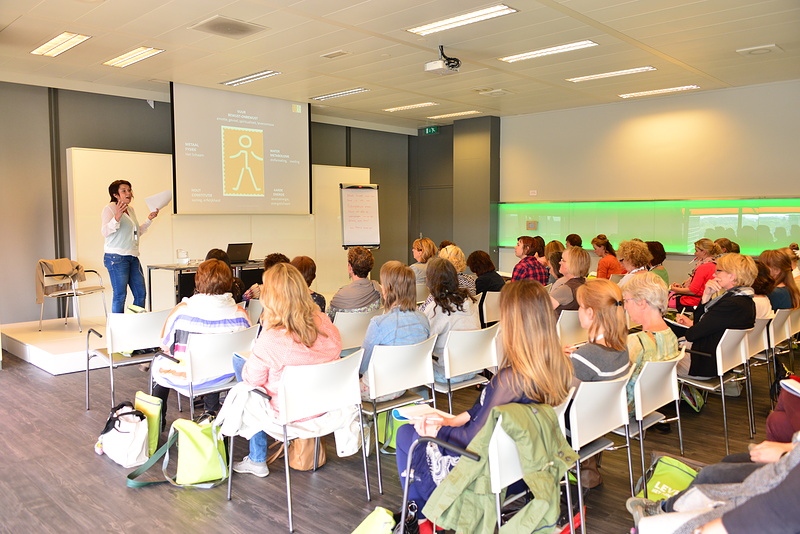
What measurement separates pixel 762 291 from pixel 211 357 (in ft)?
14.3

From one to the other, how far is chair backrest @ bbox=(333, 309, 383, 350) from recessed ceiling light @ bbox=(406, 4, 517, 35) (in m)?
3.13

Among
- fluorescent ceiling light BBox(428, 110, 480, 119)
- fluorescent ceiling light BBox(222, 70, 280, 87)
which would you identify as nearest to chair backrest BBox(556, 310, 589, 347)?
fluorescent ceiling light BBox(222, 70, 280, 87)

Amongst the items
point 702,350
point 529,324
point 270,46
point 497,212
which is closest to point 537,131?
point 497,212

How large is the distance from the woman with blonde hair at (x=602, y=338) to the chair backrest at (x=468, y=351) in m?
0.98

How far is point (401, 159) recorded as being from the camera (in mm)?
13844

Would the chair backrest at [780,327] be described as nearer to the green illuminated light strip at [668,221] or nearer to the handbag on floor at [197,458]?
the handbag on floor at [197,458]

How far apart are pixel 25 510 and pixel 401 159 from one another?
11.4 meters

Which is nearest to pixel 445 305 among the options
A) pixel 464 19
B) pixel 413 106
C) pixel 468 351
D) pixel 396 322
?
pixel 468 351

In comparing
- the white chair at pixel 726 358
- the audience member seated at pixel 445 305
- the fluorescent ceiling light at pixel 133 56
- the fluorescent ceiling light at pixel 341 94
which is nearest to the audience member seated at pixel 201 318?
the audience member seated at pixel 445 305

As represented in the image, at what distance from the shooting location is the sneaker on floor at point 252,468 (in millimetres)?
3733

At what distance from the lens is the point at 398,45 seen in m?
6.84

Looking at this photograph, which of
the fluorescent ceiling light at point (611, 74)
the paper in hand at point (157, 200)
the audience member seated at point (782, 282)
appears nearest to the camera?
the audience member seated at point (782, 282)

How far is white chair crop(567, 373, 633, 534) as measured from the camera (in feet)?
9.07

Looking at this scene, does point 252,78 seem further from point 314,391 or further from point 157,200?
point 314,391
